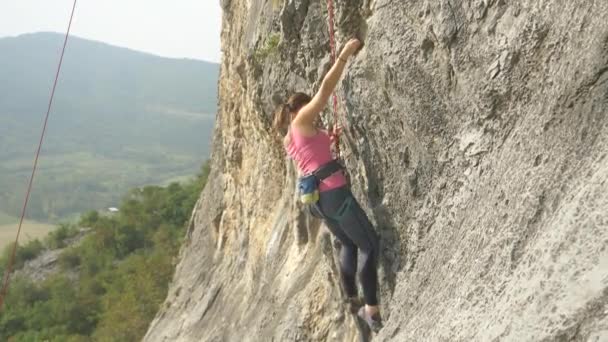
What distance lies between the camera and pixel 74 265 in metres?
63.9

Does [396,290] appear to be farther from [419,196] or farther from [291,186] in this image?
[291,186]

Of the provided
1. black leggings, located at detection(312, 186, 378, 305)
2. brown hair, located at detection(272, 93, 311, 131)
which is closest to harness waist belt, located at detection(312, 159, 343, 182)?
black leggings, located at detection(312, 186, 378, 305)

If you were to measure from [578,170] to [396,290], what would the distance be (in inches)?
89.0

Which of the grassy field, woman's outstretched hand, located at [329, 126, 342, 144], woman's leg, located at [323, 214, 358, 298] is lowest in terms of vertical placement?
the grassy field

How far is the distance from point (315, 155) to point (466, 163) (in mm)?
1467

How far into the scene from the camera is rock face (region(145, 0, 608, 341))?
3215mm

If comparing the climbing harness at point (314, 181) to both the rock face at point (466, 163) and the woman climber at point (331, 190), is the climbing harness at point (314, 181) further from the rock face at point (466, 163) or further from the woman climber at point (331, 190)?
the rock face at point (466, 163)

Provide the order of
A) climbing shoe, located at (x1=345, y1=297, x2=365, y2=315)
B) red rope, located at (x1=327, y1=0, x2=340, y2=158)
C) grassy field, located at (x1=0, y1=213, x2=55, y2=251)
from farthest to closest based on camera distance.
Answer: grassy field, located at (x1=0, y1=213, x2=55, y2=251)
red rope, located at (x1=327, y1=0, x2=340, y2=158)
climbing shoe, located at (x1=345, y1=297, x2=365, y2=315)

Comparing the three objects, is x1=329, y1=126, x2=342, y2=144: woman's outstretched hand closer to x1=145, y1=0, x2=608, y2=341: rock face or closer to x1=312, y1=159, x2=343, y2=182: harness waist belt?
x1=145, y1=0, x2=608, y2=341: rock face

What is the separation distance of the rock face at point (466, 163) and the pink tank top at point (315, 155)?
0.43 metres

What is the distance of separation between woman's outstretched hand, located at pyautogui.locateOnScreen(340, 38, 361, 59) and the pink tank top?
2.48 ft

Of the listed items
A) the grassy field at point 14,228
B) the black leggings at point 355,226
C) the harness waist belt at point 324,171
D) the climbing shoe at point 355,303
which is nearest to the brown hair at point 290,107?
the harness waist belt at point 324,171

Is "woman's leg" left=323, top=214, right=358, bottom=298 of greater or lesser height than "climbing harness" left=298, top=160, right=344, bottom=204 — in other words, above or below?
below

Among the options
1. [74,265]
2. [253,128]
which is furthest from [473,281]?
[74,265]
